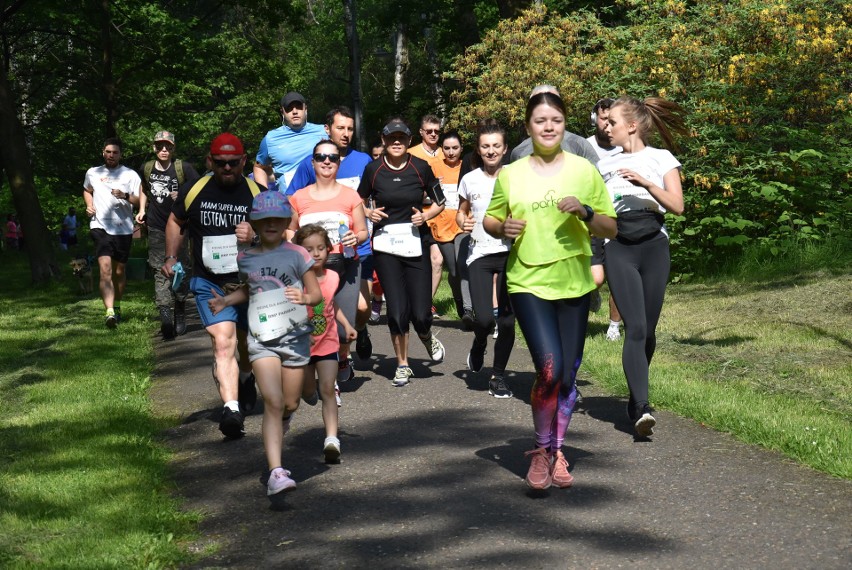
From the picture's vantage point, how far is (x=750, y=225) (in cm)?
1662

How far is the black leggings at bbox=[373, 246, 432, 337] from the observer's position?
9.65 meters

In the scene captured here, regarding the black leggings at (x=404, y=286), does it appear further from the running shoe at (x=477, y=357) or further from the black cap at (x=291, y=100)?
the black cap at (x=291, y=100)

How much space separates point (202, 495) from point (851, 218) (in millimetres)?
12217

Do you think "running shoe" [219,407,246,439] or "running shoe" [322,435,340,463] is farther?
"running shoe" [219,407,246,439]

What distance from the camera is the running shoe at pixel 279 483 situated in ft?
19.6

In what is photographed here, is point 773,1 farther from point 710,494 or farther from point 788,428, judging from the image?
point 710,494

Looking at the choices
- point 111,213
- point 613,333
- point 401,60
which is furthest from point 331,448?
point 401,60

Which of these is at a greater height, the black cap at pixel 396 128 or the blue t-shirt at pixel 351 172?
the black cap at pixel 396 128

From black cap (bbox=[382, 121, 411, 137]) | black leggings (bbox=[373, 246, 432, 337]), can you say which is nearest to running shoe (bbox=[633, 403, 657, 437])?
black leggings (bbox=[373, 246, 432, 337])

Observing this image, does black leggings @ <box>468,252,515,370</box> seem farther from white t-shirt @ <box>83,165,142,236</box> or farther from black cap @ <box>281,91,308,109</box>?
white t-shirt @ <box>83,165,142,236</box>

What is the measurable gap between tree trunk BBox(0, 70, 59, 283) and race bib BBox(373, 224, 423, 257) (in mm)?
13905

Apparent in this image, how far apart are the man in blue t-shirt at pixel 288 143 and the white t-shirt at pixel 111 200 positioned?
13.5 feet

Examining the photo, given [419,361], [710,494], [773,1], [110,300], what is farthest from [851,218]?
[710,494]

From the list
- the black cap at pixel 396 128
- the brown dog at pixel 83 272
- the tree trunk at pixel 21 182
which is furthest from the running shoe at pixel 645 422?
the tree trunk at pixel 21 182
